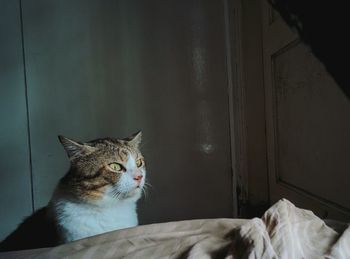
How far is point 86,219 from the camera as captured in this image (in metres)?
0.86

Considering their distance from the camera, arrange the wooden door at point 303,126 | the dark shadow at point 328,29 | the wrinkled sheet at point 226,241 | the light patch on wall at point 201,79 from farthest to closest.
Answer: the light patch on wall at point 201,79 → the wooden door at point 303,126 → the dark shadow at point 328,29 → the wrinkled sheet at point 226,241

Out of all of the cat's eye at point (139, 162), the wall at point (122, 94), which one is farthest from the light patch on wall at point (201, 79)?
the cat's eye at point (139, 162)

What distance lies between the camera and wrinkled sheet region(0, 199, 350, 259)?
0.42 meters

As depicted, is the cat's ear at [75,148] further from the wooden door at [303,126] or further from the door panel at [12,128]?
the wooden door at [303,126]

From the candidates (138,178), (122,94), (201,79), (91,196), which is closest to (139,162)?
(138,178)

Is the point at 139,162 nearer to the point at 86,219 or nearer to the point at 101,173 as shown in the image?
the point at 101,173

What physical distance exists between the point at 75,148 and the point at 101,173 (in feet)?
0.39

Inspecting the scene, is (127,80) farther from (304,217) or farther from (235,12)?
(304,217)

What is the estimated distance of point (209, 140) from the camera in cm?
147

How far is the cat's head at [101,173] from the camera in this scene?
0.89 meters

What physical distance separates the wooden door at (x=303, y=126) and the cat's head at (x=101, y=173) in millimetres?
593

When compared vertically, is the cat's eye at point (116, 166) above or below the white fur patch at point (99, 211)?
above

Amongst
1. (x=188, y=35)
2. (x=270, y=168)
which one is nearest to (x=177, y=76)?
(x=188, y=35)

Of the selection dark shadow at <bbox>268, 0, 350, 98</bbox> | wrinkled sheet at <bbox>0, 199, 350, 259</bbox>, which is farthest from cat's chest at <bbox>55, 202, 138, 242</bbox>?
dark shadow at <bbox>268, 0, 350, 98</bbox>
